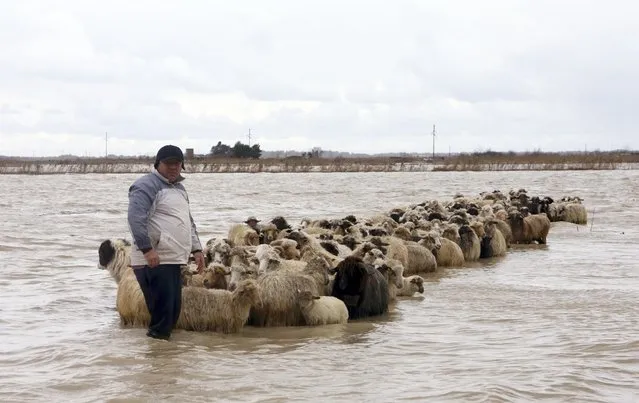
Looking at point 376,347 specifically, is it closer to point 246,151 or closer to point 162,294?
point 162,294

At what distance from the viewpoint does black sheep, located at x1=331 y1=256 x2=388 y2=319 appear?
35.0ft

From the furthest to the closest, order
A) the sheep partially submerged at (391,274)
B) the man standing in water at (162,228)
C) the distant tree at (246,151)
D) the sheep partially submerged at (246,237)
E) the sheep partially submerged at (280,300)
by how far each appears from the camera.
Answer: the distant tree at (246,151), the sheep partially submerged at (246,237), the sheep partially submerged at (391,274), the sheep partially submerged at (280,300), the man standing in water at (162,228)

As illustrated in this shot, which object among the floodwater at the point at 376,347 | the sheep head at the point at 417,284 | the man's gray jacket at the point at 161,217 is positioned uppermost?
the man's gray jacket at the point at 161,217

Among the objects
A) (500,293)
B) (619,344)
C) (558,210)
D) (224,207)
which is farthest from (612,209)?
(619,344)

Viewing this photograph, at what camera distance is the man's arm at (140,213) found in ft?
26.7

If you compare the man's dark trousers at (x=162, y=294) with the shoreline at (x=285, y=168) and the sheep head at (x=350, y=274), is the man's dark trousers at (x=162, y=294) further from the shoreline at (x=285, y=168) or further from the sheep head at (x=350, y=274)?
the shoreline at (x=285, y=168)

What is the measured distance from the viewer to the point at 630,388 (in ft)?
24.0

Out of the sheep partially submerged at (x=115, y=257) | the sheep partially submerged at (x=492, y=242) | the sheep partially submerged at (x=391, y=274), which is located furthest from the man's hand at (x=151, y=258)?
the sheep partially submerged at (x=492, y=242)

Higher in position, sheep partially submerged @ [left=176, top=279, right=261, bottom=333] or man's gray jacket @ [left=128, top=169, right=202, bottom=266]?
man's gray jacket @ [left=128, top=169, right=202, bottom=266]

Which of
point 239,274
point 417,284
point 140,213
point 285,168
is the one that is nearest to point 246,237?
point 417,284

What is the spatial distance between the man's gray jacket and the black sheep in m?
2.77

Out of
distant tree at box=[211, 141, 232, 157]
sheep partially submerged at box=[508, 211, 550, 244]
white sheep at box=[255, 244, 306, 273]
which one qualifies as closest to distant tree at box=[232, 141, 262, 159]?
distant tree at box=[211, 141, 232, 157]

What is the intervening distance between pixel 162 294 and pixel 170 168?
1.17 metres

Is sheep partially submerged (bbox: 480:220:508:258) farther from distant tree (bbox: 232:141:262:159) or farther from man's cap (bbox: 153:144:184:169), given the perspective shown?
distant tree (bbox: 232:141:262:159)
